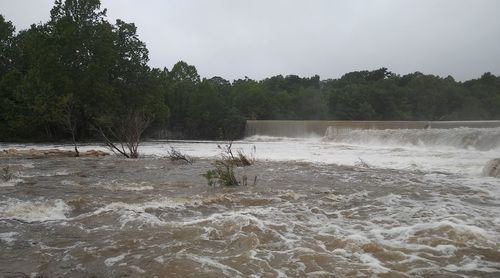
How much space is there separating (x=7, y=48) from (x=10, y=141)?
833cm

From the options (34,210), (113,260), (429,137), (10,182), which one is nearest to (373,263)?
(113,260)

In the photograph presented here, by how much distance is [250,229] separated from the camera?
5.68 m

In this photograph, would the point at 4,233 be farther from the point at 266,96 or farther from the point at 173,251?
the point at 266,96

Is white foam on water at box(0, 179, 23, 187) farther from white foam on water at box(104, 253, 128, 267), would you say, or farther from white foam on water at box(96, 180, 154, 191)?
white foam on water at box(104, 253, 128, 267)

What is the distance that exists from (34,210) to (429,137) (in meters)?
19.0

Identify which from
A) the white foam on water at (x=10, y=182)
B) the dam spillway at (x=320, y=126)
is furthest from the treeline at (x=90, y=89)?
the white foam on water at (x=10, y=182)

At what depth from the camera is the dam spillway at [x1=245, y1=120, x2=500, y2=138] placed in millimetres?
26803

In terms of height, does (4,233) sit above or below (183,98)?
below

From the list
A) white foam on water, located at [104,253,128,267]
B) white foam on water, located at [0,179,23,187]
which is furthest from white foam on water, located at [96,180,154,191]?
white foam on water, located at [104,253,128,267]

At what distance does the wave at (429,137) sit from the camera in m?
17.7

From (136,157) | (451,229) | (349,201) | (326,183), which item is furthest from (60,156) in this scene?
(451,229)

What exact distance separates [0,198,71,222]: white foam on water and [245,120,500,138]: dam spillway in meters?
23.4

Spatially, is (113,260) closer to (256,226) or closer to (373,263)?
(256,226)

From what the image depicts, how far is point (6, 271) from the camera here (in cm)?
404
